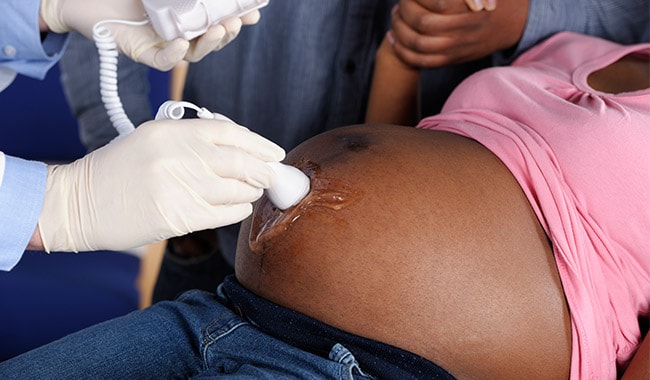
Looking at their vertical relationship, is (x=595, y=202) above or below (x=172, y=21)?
below

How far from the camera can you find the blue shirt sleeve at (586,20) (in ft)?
4.12

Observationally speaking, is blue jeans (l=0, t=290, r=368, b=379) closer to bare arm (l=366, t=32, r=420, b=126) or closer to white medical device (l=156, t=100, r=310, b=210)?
white medical device (l=156, t=100, r=310, b=210)

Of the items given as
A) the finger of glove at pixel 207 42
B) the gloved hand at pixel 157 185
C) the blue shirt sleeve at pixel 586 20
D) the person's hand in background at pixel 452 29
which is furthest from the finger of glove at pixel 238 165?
the blue shirt sleeve at pixel 586 20

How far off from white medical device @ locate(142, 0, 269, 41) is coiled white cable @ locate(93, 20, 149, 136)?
0.07 m

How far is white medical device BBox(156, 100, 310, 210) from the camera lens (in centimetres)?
90

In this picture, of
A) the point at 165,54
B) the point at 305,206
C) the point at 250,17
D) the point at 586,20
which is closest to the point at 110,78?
the point at 165,54

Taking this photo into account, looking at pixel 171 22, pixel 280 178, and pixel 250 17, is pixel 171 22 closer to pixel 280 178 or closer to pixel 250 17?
pixel 250 17

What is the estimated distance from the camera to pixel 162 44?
1157 mm

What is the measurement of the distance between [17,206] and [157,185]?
0.16 m

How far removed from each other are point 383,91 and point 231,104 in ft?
1.20

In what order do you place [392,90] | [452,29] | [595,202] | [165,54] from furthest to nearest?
[392,90] → [452,29] → [165,54] → [595,202]

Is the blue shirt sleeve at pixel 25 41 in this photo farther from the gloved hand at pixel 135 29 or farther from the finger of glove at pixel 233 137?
the finger of glove at pixel 233 137

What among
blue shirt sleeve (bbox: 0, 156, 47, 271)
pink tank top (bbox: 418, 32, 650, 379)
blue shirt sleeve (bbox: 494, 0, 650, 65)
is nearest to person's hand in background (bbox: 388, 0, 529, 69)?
blue shirt sleeve (bbox: 494, 0, 650, 65)

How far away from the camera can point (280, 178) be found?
90 centimetres
